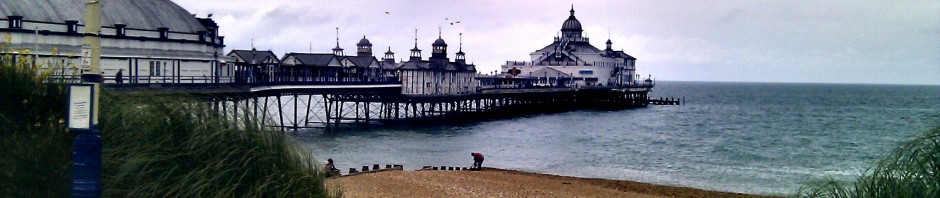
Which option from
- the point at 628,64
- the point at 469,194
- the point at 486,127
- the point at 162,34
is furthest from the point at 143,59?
the point at 628,64

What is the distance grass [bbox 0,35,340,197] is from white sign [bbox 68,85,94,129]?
2.44 metres

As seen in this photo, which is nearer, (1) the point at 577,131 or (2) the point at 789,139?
(2) the point at 789,139

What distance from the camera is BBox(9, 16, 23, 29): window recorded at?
3466 centimetres

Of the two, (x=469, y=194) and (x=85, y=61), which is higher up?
(x=85, y=61)

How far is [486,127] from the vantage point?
2411 inches

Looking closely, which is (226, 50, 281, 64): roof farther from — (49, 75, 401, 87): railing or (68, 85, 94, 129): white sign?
(68, 85, 94, 129): white sign

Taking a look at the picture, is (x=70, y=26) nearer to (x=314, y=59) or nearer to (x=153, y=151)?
(x=314, y=59)

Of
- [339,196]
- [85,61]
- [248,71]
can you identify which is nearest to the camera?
[85,61]

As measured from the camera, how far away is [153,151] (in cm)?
1178

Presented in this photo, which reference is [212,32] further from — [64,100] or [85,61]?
[85,61]

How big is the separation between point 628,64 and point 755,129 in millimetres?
59713

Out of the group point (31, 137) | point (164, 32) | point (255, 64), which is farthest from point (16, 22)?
point (31, 137)

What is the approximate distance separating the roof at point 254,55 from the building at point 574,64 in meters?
54.5

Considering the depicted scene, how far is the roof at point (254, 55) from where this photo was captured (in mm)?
53969
